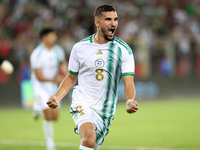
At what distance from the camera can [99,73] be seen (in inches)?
245

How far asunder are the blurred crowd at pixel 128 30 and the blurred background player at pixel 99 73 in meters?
11.8

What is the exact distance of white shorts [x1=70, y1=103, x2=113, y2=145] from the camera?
6102 mm

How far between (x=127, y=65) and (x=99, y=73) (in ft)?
1.29

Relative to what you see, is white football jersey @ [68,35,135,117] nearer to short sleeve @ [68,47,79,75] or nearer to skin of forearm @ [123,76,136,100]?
short sleeve @ [68,47,79,75]

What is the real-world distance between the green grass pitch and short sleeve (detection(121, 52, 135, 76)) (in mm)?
3797

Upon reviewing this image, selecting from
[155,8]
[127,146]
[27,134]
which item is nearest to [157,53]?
[155,8]

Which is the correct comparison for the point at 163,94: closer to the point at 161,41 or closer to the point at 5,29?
the point at 161,41

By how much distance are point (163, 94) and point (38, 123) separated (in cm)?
779

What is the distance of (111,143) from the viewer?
34.7 ft

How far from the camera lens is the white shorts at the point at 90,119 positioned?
20.0 feet

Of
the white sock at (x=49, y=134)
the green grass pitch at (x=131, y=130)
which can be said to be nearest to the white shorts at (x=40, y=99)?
the white sock at (x=49, y=134)

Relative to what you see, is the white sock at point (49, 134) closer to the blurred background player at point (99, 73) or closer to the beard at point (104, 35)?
the blurred background player at point (99, 73)

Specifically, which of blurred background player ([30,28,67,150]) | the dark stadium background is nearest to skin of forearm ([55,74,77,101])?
blurred background player ([30,28,67,150])

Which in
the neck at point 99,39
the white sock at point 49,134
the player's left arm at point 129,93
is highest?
the neck at point 99,39
